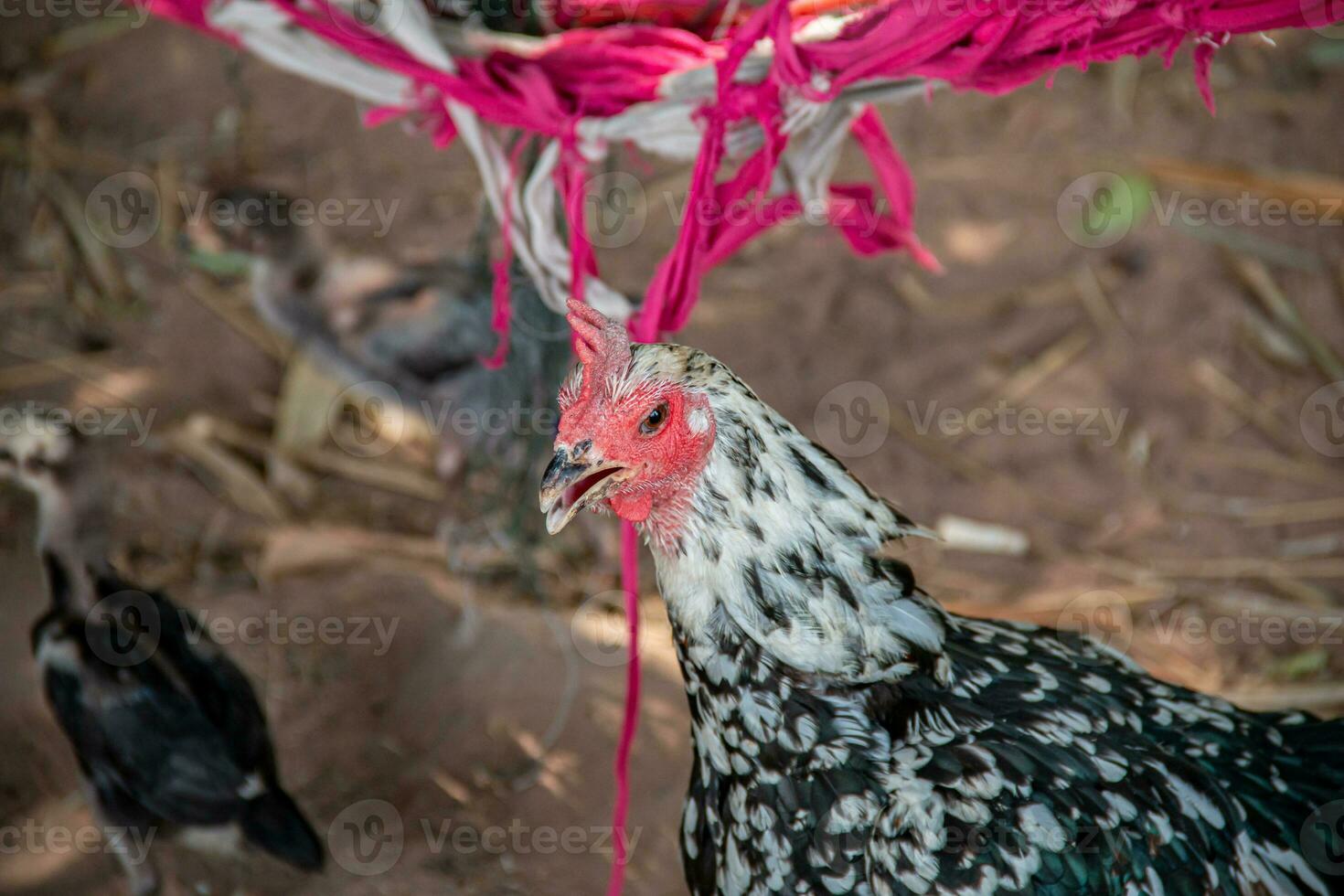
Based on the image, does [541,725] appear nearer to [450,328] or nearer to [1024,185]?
[450,328]

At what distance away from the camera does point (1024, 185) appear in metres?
4.24

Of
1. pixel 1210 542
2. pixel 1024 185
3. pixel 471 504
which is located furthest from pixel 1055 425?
pixel 471 504

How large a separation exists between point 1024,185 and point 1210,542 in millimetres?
1651
